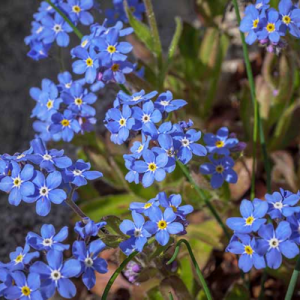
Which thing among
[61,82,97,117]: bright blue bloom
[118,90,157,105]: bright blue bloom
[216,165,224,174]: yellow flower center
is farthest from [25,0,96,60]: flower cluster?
[216,165,224,174]: yellow flower center

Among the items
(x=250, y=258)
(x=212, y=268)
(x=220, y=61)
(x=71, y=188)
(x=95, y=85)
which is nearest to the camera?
(x=250, y=258)

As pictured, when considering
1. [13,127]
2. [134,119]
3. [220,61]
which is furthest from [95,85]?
[13,127]

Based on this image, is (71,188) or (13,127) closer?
(71,188)

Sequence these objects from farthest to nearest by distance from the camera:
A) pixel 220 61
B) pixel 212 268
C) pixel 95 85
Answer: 1. pixel 220 61
2. pixel 212 268
3. pixel 95 85

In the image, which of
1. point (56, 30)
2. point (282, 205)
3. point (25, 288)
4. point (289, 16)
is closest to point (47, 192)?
point (25, 288)

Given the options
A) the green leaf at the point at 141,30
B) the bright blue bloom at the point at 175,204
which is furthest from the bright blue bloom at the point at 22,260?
the green leaf at the point at 141,30

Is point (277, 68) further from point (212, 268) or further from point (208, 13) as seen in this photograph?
point (212, 268)

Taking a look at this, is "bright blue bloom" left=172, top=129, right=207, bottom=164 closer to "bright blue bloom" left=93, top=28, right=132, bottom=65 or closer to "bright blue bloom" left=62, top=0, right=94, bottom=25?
"bright blue bloom" left=93, top=28, right=132, bottom=65

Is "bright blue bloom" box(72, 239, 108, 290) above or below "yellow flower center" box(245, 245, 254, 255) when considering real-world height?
above
